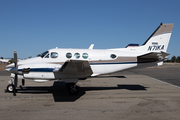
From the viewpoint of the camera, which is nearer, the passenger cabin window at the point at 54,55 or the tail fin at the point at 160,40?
the passenger cabin window at the point at 54,55

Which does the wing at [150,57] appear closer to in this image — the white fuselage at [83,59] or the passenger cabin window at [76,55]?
the white fuselage at [83,59]

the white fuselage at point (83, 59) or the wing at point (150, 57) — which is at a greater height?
the wing at point (150, 57)

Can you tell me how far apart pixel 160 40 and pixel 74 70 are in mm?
6292

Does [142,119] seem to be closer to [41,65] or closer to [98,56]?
[98,56]

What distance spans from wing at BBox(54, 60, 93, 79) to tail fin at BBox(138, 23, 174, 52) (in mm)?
4408

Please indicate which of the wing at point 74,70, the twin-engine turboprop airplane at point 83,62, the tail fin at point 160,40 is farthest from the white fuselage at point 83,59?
the tail fin at point 160,40

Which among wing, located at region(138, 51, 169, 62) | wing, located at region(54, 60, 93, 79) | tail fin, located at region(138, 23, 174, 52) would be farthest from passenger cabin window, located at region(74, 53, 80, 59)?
tail fin, located at region(138, 23, 174, 52)

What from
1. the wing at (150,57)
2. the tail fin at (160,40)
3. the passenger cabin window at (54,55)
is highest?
the tail fin at (160,40)

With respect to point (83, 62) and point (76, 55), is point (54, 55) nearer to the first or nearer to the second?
point (76, 55)

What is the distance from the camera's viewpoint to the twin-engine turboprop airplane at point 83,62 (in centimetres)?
769

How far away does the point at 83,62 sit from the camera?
6895mm

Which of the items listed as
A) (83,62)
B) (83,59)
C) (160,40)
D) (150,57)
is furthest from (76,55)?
(160,40)

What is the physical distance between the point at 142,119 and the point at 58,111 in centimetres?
301

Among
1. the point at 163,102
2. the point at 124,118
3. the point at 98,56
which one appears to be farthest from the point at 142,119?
the point at 98,56
